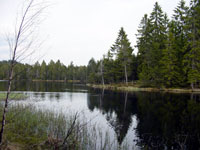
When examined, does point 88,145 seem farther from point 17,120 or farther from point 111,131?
point 17,120

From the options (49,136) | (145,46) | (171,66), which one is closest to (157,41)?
(145,46)

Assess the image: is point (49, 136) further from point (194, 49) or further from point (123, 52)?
point (123, 52)

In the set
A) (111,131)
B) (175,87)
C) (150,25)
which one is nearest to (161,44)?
(150,25)

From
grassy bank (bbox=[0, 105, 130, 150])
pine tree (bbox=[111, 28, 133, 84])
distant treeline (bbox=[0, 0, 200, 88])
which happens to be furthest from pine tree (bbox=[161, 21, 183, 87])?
grassy bank (bbox=[0, 105, 130, 150])

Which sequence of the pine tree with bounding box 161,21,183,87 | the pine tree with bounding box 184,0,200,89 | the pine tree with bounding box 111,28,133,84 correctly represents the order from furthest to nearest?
Result: the pine tree with bounding box 111,28,133,84
the pine tree with bounding box 161,21,183,87
the pine tree with bounding box 184,0,200,89

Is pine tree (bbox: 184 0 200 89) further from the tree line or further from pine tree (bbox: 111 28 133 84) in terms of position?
pine tree (bbox: 111 28 133 84)

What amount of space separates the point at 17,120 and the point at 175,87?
118 feet

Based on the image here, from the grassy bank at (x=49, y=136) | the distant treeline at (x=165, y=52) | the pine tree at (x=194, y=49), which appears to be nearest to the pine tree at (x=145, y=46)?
the distant treeline at (x=165, y=52)

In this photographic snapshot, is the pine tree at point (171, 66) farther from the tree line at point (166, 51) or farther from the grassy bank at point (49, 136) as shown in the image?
the grassy bank at point (49, 136)

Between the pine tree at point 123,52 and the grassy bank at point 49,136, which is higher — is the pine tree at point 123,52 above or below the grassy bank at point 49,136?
above

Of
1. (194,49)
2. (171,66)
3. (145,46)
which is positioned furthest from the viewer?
(145,46)

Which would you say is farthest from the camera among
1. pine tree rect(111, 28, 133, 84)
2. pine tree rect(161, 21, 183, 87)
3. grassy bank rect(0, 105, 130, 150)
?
pine tree rect(111, 28, 133, 84)

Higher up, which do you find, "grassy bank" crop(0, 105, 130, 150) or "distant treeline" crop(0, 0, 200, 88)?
"distant treeline" crop(0, 0, 200, 88)

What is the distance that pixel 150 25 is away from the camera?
4578 cm
